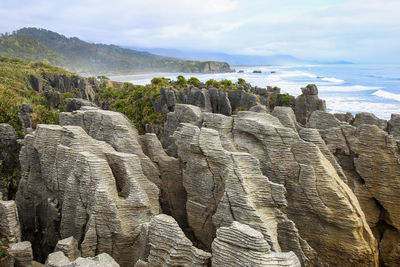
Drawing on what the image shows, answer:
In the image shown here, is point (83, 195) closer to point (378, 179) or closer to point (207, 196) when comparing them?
point (207, 196)

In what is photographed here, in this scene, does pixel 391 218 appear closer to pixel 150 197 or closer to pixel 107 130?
pixel 150 197

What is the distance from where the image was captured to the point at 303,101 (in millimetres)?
38750

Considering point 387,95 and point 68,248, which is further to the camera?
point 387,95

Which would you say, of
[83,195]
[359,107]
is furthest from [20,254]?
[359,107]

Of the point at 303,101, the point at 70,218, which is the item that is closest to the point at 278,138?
the point at 70,218

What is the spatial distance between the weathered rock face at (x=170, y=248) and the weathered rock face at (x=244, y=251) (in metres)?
0.80

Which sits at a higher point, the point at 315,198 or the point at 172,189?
the point at 315,198

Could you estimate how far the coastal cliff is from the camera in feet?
33.4

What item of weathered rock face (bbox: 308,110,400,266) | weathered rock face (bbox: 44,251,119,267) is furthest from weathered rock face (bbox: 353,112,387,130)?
weathered rock face (bbox: 44,251,119,267)

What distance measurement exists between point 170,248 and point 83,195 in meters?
4.62

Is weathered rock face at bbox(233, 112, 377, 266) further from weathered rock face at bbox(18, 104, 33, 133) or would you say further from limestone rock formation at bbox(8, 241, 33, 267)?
weathered rock face at bbox(18, 104, 33, 133)

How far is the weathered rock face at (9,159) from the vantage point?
1906 cm

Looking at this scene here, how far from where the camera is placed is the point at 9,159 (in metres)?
19.7

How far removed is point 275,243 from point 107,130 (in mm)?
9713
